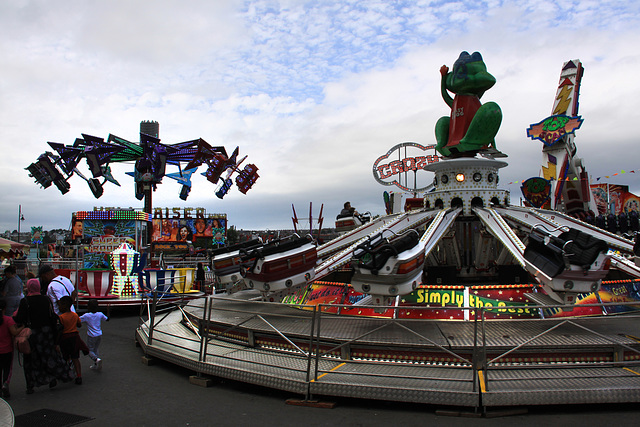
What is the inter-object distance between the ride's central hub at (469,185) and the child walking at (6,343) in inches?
314

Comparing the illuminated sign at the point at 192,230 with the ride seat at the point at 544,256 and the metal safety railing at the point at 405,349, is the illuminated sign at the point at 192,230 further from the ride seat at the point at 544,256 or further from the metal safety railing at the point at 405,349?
the ride seat at the point at 544,256

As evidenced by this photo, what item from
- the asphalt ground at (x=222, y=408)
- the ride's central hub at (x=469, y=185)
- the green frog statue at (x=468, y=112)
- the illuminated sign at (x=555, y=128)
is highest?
the illuminated sign at (x=555, y=128)

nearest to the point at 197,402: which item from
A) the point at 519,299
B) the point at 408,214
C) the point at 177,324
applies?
the point at 177,324

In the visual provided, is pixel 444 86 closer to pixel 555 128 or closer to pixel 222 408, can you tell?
pixel 222 408

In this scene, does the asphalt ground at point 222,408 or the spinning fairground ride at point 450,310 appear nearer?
the asphalt ground at point 222,408

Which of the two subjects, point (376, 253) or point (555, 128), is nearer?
point (376, 253)

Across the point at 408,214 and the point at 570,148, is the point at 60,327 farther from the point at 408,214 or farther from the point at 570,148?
the point at 570,148

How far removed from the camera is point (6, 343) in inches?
239

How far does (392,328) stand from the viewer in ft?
22.9

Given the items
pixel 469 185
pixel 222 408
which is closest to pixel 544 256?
pixel 469 185

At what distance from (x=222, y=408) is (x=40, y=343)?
112 inches

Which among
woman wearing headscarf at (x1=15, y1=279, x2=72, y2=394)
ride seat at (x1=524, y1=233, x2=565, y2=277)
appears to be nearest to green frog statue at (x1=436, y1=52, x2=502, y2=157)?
ride seat at (x1=524, y1=233, x2=565, y2=277)

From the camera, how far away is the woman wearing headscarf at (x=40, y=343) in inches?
248

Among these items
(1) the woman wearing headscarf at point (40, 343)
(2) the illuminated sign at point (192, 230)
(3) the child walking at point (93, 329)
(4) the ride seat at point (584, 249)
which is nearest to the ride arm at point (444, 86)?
(4) the ride seat at point (584, 249)
